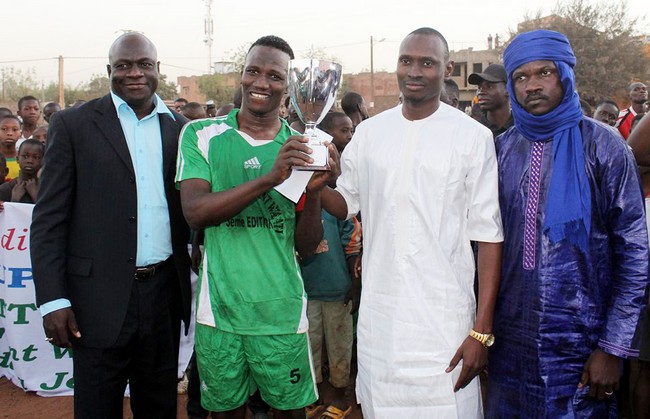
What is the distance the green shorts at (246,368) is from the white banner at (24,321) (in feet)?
6.44

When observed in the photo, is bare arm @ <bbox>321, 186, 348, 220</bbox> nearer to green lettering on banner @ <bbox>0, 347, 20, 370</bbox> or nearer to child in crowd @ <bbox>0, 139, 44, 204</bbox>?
child in crowd @ <bbox>0, 139, 44, 204</bbox>

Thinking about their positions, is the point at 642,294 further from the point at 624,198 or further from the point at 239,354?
the point at 239,354

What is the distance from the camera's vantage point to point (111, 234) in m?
Answer: 2.70

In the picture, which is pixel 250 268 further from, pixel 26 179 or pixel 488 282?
pixel 26 179

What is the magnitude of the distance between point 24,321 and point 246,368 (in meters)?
2.75

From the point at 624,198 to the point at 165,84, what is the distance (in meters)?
42.7

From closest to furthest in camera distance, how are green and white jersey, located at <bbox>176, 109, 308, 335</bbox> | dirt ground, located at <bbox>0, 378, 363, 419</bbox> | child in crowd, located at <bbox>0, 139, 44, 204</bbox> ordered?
green and white jersey, located at <bbox>176, 109, 308, 335</bbox> → dirt ground, located at <bbox>0, 378, 363, 419</bbox> → child in crowd, located at <bbox>0, 139, 44, 204</bbox>

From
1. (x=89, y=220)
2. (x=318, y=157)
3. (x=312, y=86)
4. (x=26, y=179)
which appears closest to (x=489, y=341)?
(x=318, y=157)

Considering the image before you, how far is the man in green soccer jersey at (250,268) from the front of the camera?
2.57 m

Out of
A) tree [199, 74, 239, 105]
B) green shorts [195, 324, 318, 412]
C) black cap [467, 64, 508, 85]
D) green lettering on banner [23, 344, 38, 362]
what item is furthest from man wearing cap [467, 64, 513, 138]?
tree [199, 74, 239, 105]

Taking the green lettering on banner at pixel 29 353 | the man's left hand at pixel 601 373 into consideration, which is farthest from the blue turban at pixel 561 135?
the green lettering on banner at pixel 29 353

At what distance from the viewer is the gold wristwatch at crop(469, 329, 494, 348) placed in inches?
88.7

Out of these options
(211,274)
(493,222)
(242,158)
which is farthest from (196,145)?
(493,222)

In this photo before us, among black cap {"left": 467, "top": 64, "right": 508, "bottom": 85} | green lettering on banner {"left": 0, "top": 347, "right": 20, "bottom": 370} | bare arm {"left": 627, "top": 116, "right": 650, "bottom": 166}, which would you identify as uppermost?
black cap {"left": 467, "top": 64, "right": 508, "bottom": 85}
